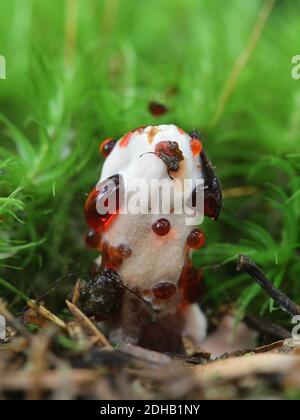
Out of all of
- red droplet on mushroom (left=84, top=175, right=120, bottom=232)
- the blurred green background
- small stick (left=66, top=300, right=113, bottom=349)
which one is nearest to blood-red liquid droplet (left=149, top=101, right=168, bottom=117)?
the blurred green background

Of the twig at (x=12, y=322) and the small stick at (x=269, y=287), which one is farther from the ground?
the small stick at (x=269, y=287)

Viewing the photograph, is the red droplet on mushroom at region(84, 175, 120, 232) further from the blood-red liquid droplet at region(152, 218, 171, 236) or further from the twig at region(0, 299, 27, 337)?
the twig at region(0, 299, 27, 337)

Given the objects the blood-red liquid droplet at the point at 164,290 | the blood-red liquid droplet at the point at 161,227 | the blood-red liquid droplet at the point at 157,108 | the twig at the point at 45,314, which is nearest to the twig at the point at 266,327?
the blood-red liquid droplet at the point at 164,290

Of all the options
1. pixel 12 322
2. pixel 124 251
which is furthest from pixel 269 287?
pixel 12 322

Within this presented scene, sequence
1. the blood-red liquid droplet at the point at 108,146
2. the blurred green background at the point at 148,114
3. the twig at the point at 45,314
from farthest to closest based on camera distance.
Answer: the blurred green background at the point at 148,114 < the blood-red liquid droplet at the point at 108,146 < the twig at the point at 45,314

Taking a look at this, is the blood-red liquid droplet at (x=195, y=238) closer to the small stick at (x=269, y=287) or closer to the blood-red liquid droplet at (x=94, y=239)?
the small stick at (x=269, y=287)

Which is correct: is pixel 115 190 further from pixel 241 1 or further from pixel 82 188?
pixel 241 1
